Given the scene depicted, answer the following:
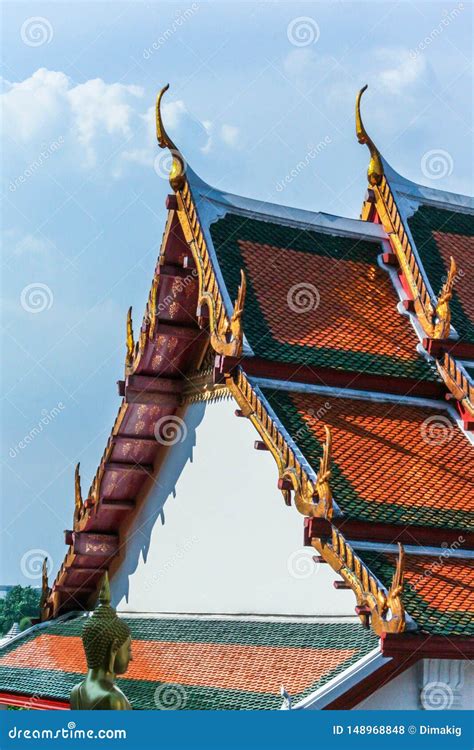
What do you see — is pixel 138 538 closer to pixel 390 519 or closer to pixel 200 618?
pixel 200 618

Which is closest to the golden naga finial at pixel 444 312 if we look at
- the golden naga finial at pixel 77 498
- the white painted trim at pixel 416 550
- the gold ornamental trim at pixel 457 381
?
the gold ornamental trim at pixel 457 381

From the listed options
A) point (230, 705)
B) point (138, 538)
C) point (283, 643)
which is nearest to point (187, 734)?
point (230, 705)

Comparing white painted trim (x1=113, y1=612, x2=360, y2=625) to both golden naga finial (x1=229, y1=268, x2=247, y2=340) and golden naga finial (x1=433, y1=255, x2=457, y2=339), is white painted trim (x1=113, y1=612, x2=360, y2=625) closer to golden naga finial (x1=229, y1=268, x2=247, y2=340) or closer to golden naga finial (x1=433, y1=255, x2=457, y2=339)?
golden naga finial (x1=229, y1=268, x2=247, y2=340)

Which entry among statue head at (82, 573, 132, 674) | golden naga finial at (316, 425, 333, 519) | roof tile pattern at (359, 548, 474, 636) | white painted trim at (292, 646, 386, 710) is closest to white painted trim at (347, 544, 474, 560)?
roof tile pattern at (359, 548, 474, 636)

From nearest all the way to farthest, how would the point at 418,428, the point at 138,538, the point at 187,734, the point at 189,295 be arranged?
the point at 187,734
the point at 418,428
the point at 189,295
the point at 138,538

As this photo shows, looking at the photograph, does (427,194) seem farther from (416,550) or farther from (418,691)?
(418,691)

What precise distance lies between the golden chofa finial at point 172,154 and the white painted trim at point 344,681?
5.88 m

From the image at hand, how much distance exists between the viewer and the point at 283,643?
13.7m

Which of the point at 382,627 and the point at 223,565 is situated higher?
the point at 223,565

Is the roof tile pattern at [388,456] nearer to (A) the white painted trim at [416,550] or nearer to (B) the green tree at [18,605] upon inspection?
Answer: (A) the white painted trim at [416,550]

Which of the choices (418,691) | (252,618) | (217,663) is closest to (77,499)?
(252,618)

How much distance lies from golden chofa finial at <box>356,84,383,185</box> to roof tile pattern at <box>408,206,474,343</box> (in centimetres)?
64

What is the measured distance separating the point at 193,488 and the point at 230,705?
4.27 meters

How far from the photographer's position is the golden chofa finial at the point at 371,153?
17078 millimetres
